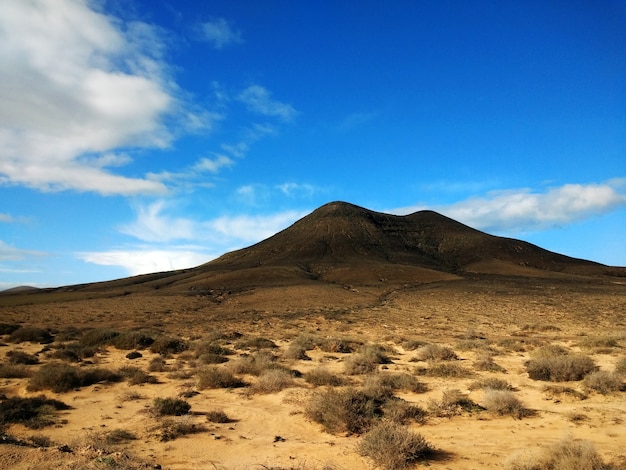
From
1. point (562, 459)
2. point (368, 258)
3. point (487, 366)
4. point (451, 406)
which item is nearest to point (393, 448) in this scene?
point (562, 459)

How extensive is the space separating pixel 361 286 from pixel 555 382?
205 ft

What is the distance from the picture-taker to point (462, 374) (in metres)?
13.9

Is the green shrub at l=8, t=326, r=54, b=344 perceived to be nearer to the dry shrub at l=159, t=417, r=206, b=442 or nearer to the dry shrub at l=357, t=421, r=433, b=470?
the dry shrub at l=159, t=417, r=206, b=442

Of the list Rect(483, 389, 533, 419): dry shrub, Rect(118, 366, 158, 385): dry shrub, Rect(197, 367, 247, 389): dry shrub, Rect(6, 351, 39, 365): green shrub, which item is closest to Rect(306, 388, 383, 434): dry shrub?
Rect(483, 389, 533, 419): dry shrub

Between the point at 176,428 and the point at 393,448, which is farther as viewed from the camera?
the point at 176,428

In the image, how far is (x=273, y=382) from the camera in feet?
41.3

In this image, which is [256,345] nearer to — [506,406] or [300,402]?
[300,402]

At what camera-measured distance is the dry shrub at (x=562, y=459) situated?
605 cm

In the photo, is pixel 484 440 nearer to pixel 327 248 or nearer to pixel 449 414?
pixel 449 414

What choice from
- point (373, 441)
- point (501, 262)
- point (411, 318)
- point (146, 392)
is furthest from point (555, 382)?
point (501, 262)

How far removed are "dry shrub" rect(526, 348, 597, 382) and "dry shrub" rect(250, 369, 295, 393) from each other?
7.77 m

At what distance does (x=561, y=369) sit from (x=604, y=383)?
5.71 ft

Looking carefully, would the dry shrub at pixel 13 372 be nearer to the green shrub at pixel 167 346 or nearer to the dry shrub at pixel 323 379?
the green shrub at pixel 167 346

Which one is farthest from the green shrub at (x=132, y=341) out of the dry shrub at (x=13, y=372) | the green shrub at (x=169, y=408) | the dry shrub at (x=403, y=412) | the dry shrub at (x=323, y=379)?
the dry shrub at (x=403, y=412)
